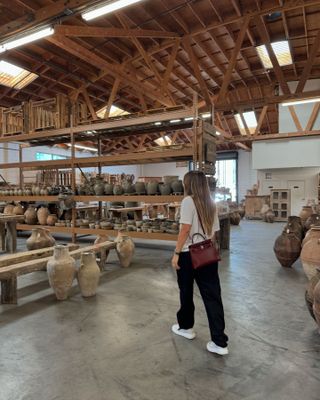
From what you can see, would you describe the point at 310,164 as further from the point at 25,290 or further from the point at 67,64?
the point at 25,290

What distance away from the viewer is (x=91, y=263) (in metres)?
3.71

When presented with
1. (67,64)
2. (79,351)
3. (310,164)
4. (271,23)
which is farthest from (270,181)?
(79,351)

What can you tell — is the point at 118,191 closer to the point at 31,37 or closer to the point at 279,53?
the point at 31,37

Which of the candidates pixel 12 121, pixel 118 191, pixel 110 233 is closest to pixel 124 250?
pixel 110 233

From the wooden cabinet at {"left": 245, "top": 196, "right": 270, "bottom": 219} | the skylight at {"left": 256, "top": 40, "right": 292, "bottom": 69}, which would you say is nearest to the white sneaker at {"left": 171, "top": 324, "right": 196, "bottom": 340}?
the skylight at {"left": 256, "top": 40, "right": 292, "bottom": 69}

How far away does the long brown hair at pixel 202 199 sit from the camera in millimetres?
2365

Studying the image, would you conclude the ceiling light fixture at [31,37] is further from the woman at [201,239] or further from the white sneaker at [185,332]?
the white sneaker at [185,332]

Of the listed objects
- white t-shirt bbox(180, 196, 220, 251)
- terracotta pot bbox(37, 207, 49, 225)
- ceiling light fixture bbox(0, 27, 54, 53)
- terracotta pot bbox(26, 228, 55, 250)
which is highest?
ceiling light fixture bbox(0, 27, 54, 53)

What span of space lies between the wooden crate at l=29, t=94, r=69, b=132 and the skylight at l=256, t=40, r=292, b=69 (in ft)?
21.8

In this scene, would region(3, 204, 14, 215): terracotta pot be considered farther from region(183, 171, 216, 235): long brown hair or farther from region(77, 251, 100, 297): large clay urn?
region(183, 171, 216, 235): long brown hair

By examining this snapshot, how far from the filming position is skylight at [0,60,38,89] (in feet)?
34.0

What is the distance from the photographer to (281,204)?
13531mm

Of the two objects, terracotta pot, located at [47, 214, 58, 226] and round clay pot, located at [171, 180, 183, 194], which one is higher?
round clay pot, located at [171, 180, 183, 194]

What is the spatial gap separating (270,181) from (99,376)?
13.9 meters
